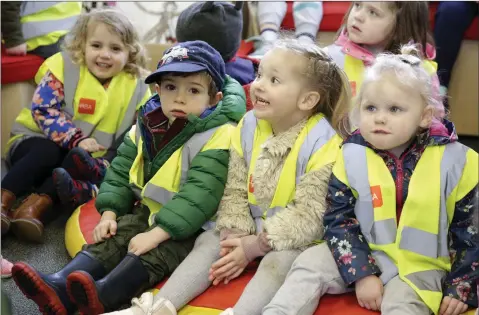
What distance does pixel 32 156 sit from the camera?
234 cm

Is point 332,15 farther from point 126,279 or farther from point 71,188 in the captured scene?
point 126,279

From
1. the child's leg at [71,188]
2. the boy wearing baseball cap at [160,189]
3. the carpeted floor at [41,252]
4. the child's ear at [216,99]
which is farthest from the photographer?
the child's leg at [71,188]

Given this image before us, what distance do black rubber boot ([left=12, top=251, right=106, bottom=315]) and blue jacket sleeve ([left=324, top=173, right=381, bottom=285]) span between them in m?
0.66

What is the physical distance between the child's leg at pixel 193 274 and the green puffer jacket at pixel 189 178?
5 centimetres

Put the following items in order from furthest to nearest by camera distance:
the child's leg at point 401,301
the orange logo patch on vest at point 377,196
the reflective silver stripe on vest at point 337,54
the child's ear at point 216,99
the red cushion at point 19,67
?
1. the red cushion at point 19,67
2. the reflective silver stripe on vest at point 337,54
3. the child's ear at point 216,99
4. the orange logo patch on vest at point 377,196
5. the child's leg at point 401,301

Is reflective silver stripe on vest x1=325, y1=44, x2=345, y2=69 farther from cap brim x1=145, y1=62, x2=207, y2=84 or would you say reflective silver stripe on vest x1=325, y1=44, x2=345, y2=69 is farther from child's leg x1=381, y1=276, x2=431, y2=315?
child's leg x1=381, y1=276, x2=431, y2=315

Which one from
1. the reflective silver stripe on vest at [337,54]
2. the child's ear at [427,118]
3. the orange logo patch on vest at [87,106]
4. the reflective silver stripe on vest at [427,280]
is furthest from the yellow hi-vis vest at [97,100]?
the reflective silver stripe on vest at [427,280]

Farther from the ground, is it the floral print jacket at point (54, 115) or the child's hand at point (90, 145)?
the floral print jacket at point (54, 115)

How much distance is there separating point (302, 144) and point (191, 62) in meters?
0.40

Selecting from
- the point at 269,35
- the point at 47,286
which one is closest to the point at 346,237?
the point at 47,286

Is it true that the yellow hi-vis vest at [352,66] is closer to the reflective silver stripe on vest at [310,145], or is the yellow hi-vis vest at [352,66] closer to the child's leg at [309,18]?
the reflective silver stripe on vest at [310,145]

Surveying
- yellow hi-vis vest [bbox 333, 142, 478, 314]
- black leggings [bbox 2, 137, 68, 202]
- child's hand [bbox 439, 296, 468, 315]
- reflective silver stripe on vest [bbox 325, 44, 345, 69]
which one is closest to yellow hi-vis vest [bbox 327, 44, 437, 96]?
reflective silver stripe on vest [bbox 325, 44, 345, 69]

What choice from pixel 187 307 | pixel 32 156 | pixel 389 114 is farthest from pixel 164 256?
pixel 32 156

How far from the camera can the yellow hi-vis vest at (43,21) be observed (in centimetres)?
279
